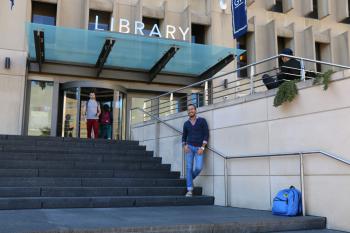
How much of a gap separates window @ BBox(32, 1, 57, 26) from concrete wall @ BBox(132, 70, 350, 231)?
9.76m

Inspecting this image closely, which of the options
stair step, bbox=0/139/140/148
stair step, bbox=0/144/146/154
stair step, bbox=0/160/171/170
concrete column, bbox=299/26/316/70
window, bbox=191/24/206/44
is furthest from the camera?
concrete column, bbox=299/26/316/70

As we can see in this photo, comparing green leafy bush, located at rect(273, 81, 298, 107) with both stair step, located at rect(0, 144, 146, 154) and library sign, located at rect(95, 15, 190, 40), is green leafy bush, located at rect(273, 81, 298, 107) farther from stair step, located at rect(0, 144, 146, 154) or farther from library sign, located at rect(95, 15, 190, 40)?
library sign, located at rect(95, 15, 190, 40)

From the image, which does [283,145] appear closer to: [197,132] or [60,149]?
[197,132]

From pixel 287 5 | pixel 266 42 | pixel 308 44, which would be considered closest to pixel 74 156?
pixel 266 42

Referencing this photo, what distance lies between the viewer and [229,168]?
9.43 m

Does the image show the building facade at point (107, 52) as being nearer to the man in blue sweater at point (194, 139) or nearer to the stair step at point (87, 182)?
the man in blue sweater at point (194, 139)

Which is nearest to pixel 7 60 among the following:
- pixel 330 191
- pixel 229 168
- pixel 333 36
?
pixel 229 168

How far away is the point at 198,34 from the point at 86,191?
40.4 feet

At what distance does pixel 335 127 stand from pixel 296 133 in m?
0.90

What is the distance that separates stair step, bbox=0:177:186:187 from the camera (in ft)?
29.0

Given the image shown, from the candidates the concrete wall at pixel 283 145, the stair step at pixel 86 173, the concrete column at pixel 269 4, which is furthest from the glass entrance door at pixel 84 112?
the concrete column at pixel 269 4

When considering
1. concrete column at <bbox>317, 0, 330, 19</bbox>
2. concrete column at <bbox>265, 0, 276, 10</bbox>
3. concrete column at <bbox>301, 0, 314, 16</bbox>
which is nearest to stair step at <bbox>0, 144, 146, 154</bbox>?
concrete column at <bbox>265, 0, 276, 10</bbox>

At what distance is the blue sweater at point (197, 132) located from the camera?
978cm

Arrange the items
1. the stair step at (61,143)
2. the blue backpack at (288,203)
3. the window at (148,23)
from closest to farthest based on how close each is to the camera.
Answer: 1. the blue backpack at (288,203)
2. the stair step at (61,143)
3. the window at (148,23)
